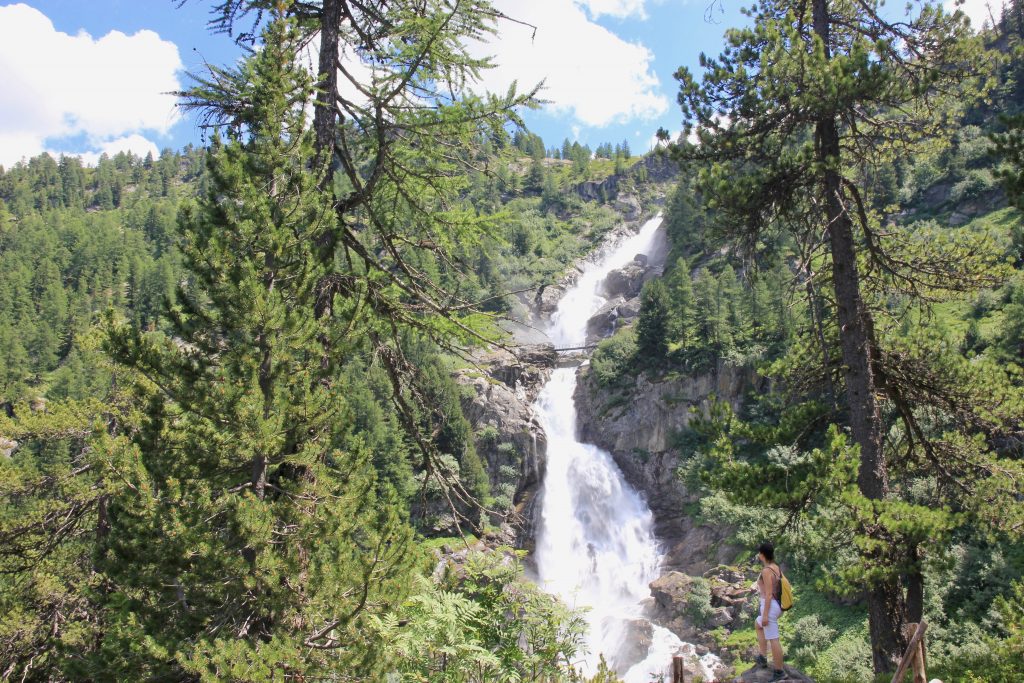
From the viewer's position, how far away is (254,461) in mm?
6176

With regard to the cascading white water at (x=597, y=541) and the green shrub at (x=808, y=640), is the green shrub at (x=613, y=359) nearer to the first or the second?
the cascading white water at (x=597, y=541)

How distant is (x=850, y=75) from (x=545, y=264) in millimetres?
88580

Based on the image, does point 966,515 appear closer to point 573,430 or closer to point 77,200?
point 573,430

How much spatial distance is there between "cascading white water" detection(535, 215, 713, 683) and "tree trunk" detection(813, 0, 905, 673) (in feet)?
62.8

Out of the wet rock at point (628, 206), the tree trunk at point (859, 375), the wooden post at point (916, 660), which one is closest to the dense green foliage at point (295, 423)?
the wooden post at point (916, 660)

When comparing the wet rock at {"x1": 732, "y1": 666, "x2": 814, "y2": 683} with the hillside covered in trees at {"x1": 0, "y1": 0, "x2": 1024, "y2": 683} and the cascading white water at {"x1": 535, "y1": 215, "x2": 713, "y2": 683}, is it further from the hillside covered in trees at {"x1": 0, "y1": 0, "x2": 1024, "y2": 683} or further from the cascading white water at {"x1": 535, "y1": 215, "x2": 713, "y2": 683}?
the cascading white water at {"x1": 535, "y1": 215, "x2": 713, "y2": 683}

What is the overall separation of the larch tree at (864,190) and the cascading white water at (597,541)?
19.7 m

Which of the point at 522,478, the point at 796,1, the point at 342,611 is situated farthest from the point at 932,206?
the point at 342,611

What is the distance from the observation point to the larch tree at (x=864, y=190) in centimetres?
673

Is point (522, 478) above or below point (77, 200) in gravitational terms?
below

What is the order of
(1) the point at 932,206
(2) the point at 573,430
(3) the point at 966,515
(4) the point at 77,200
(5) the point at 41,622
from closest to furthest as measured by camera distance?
1. (3) the point at 966,515
2. (5) the point at 41,622
3. (2) the point at 573,430
4. (1) the point at 932,206
5. (4) the point at 77,200

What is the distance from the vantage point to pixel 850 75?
657 cm

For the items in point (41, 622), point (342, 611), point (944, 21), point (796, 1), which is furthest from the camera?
point (41, 622)

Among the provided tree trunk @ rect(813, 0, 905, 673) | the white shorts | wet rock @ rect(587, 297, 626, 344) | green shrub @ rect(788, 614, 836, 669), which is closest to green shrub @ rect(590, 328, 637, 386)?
wet rock @ rect(587, 297, 626, 344)
